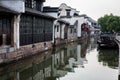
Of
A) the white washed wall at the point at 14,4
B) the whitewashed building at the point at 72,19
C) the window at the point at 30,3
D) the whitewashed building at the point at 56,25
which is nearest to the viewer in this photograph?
the white washed wall at the point at 14,4

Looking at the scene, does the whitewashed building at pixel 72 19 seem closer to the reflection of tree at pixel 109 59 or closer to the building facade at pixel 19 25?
the building facade at pixel 19 25

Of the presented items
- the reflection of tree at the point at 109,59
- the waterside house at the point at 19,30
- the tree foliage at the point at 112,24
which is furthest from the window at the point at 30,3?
the tree foliage at the point at 112,24

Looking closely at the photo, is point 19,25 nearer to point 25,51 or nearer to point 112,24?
point 25,51

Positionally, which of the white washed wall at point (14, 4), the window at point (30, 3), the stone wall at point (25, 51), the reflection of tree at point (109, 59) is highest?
the window at point (30, 3)

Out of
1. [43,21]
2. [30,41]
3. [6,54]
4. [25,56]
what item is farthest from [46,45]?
[6,54]

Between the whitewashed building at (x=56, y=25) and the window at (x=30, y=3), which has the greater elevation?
the window at (x=30, y=3)

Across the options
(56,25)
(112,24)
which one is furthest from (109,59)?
(112,24)

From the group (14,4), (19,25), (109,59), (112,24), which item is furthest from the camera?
(112,24)

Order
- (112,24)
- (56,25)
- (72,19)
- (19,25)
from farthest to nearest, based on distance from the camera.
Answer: (112,24) < (72,19) < (56,25) < (19,25)

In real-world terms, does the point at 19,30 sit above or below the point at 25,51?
above

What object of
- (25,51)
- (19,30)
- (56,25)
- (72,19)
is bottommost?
(25,51)

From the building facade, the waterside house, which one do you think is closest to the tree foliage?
the waterside house

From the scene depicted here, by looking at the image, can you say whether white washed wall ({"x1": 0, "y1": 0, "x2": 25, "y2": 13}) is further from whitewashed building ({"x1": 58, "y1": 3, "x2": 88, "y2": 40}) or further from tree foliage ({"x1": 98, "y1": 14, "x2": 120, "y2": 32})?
tree foliage ({"x1": 98, "y1": 14, "x2": 120, "y2": 32})

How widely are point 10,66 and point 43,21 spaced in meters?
13.9
